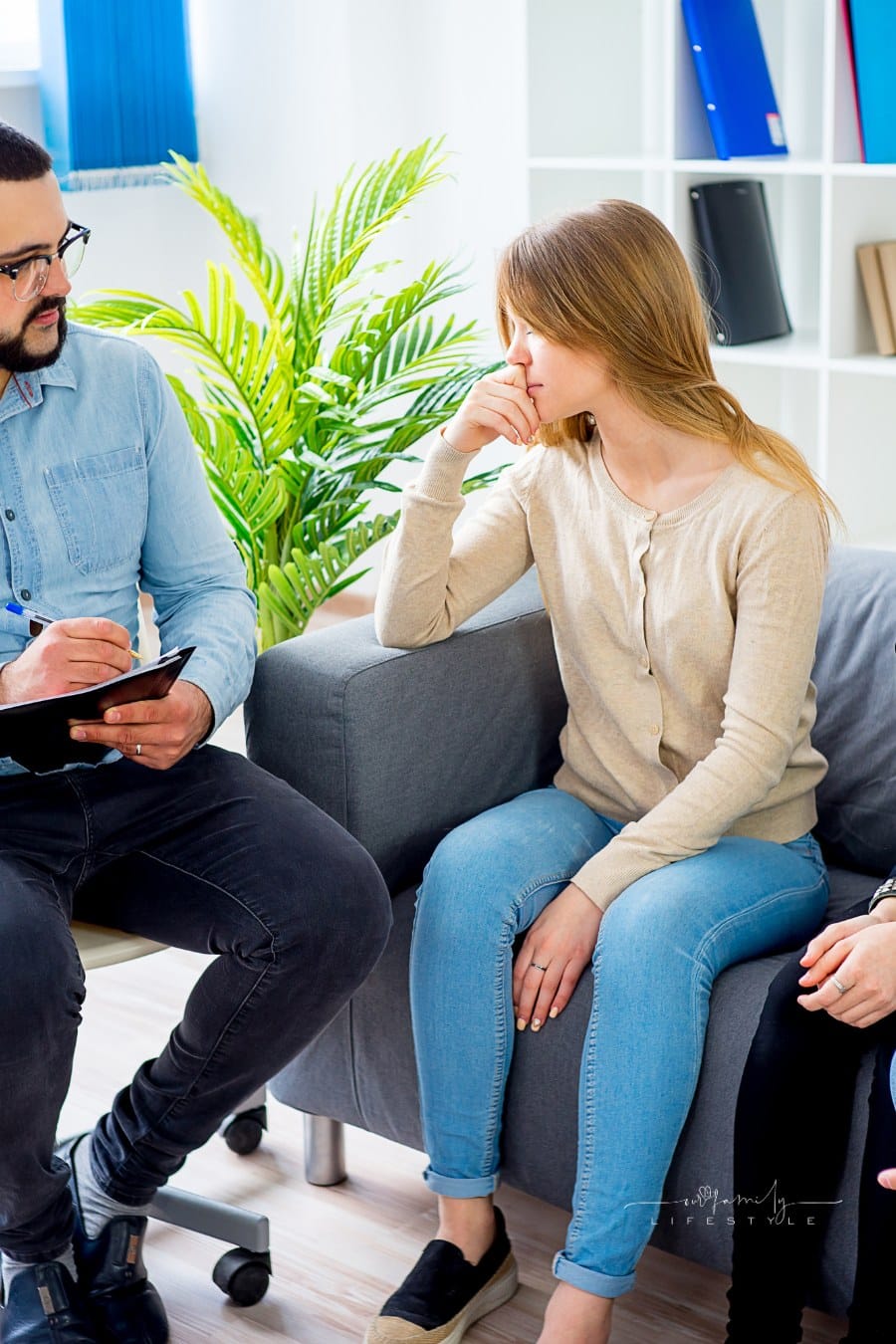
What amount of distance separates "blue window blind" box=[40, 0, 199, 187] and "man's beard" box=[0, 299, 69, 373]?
213 centimetres

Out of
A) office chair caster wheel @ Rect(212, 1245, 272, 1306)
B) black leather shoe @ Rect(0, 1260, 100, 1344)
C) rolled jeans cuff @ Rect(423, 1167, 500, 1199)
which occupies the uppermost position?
rolled jeans cuff @ Rect(423, 1167, 500, 1199)

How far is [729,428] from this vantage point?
1604 mm

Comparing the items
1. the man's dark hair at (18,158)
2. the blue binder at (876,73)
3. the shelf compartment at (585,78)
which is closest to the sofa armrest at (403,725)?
the man's dark hair at (18,158)

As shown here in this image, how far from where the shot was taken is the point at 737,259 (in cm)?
301

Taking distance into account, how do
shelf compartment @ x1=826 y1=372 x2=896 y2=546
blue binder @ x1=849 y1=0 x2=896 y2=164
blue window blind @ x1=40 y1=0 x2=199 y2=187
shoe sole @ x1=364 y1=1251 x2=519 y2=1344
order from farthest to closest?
blue window blind @ x1=40 y1=0 x2=199 y2=187, shelf compartment @ x1=826 y1=372 x2=896 y2=546, blue binder @ x1=849 y1=0 x2=896 y2=164, shoe sole @ x1=364 y1=1251 x2=519 y2=1344

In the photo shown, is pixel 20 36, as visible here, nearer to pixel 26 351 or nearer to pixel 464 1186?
pixel 26 351

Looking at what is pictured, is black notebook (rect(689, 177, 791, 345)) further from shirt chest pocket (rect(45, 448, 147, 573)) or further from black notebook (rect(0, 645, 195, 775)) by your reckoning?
black notebook (rect(0, 645, 195, 775))

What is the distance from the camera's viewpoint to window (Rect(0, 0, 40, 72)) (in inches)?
138

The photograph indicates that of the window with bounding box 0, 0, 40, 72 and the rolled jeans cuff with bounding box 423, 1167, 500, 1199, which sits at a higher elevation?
the window with bounding box 0, 0, 40, 72

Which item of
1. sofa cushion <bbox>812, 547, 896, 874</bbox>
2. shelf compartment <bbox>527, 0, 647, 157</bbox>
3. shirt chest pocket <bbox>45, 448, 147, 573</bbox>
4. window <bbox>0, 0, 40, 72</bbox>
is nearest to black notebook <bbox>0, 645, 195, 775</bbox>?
shirt chest pocket <bbox>45, 448, 147, 573</bbox>

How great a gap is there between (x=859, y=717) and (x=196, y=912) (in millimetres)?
767

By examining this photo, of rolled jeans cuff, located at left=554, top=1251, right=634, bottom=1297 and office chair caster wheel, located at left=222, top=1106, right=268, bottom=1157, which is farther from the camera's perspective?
office chair caster wheel, located at left=222, top=1106, right=268, bottom=1157

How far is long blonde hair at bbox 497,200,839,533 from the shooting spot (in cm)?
156

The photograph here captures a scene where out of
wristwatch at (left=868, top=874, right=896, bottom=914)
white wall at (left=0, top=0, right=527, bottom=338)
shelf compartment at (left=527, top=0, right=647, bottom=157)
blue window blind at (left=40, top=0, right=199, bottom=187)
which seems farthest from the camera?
white wall at (left=0, top=0, right=527, bottom=338)
